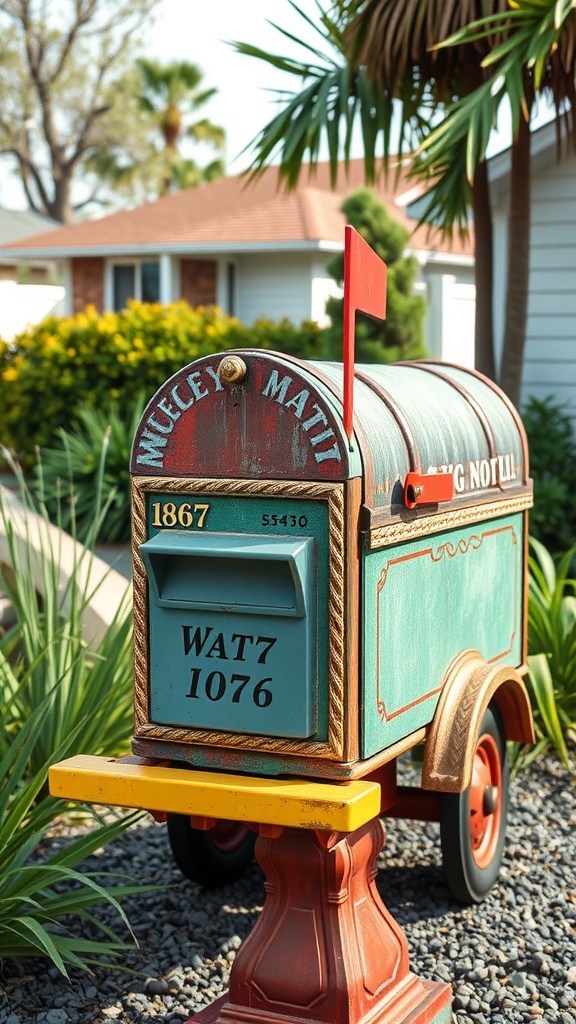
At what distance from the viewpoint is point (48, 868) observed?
2971mm

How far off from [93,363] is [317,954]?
8.97m

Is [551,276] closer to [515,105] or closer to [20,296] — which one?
[515,105]

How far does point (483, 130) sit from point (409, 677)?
3.91m

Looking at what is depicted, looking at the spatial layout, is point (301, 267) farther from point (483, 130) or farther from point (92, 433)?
point (483, 130)

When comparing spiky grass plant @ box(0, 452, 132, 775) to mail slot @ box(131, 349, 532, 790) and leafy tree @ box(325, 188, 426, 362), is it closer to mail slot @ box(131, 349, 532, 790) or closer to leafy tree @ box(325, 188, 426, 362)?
mail slot @ box(131, 349, 532, 790)

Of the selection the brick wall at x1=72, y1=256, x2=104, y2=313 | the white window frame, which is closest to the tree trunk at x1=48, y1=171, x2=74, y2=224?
the brick wall at x1=72, y1=256, x2=104, y2=313

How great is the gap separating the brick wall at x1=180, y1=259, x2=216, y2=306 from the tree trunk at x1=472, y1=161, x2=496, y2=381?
40.8ft

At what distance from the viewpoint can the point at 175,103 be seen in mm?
34875

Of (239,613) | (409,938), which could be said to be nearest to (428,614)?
(239,613)

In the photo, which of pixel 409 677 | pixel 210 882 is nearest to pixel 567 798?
pixel 210 882

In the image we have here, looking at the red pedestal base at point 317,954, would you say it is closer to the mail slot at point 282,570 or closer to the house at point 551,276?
the mail slot at point 282,570

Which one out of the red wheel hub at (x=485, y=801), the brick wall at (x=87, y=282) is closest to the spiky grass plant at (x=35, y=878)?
the red wheel hub at (x=485, y=801)

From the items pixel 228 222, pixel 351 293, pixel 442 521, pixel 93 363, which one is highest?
pixel 228 222

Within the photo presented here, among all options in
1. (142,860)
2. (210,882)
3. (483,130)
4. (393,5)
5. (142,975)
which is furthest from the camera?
(393,5)
